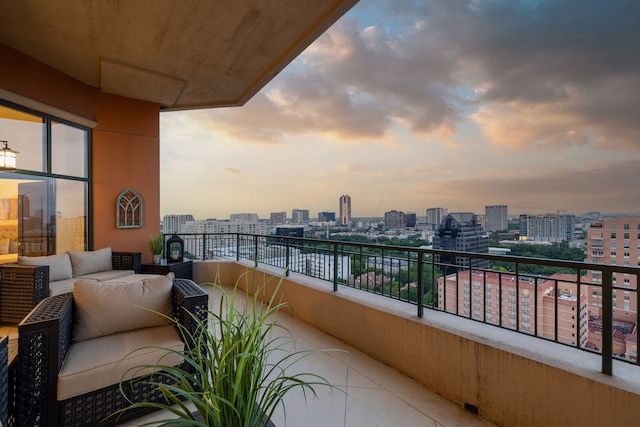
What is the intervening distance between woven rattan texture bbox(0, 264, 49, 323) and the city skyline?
2.73 meters

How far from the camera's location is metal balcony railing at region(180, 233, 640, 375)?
153cm

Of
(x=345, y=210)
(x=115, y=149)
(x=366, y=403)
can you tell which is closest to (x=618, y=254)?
(x=366, y=403)

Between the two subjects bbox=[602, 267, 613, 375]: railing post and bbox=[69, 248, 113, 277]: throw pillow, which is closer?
bbox=[602, 267, 613, 375]: railing post

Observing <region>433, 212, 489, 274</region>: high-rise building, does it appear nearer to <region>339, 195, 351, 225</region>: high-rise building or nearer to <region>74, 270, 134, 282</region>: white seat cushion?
<region>339, 195, 351, 225</region>: high-rise building

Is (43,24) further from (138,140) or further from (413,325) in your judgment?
(413,325)

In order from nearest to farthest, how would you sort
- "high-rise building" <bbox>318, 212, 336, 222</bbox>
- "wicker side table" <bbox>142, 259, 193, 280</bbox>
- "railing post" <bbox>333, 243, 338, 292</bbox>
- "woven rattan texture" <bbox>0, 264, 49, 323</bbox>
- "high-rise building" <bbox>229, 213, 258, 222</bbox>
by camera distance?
"woven rattan texture" <bbox>0, 264, 49, 323</bbox>
"railing post" <bbox>333, 243, 338, 292</bbox>
"wicker side table" <bbox>142, 259, 193, 280</bbox>
"high-rise building" <bbox>229, 213, 258, 222</bbox>
"high-rise building" <bbox>318, 212, 336, 222</bbox>

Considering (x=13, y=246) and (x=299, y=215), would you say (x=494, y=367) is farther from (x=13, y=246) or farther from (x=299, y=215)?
(x=299, y=215)

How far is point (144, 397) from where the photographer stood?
5.85 ft

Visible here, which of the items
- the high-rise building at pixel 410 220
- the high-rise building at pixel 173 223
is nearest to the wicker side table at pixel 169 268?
the high-rise building at pixel 173 223

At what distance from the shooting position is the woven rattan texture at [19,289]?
9.98 ft

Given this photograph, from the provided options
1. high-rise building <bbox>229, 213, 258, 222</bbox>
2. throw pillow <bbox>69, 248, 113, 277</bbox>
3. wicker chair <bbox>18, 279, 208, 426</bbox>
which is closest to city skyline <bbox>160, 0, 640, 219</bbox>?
high-rise building <bbox>229, 213, 258, 222</bbox>

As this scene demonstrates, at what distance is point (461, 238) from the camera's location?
255cm

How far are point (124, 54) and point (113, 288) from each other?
3333 millimetres

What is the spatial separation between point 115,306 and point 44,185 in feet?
11.4
